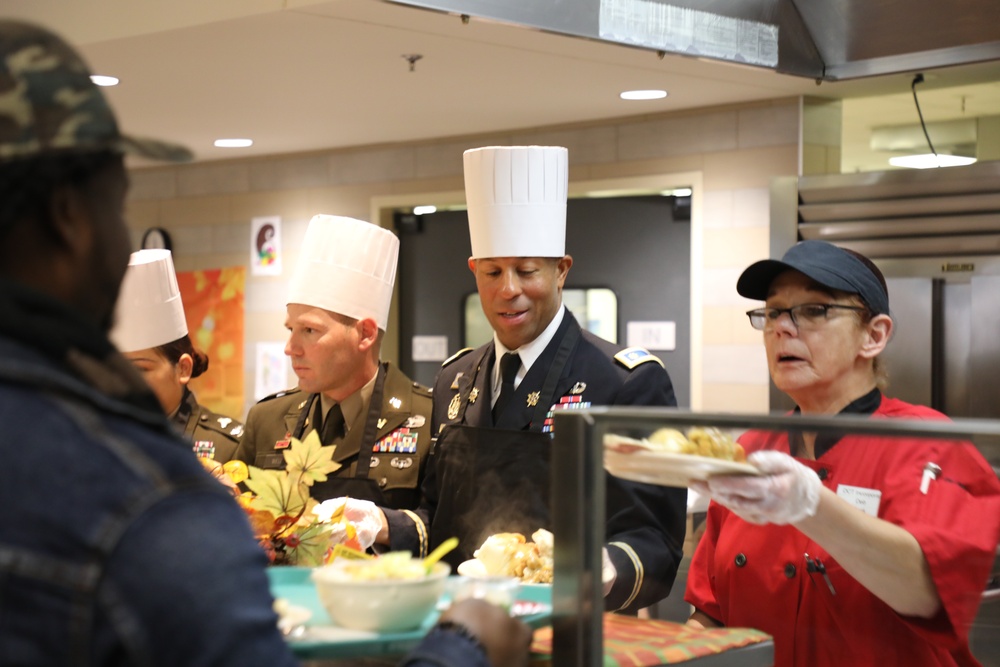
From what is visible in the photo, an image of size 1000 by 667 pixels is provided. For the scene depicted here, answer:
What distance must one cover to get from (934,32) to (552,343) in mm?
2020

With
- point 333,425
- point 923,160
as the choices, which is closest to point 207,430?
point 333,425

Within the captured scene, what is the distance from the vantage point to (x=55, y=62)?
0.80 meters

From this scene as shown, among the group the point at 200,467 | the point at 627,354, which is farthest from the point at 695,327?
the point at 200,467

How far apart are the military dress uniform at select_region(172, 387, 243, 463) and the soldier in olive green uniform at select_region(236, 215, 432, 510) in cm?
17

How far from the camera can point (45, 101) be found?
2.59 feet

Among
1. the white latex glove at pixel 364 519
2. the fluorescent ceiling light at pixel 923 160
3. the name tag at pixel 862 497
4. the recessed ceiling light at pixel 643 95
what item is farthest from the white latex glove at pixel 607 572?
the fluorescent ceiling light at pixel 923 160

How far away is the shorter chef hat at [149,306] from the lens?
2.62 metres

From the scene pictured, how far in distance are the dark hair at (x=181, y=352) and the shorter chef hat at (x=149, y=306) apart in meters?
0.02

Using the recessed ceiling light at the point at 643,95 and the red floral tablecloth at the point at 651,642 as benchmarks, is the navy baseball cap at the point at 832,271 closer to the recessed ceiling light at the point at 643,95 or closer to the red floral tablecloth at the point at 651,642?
the red floral tablecloth at the point at 651,642

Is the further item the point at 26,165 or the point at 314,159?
the point at 314,159

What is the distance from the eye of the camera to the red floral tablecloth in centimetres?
112

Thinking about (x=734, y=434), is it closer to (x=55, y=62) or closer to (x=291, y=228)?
(x=55, y=62)

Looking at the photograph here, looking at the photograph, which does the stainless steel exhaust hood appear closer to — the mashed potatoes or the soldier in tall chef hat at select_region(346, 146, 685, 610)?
the soldier in tall chef hat at select_region(346, 146, 685, 610)

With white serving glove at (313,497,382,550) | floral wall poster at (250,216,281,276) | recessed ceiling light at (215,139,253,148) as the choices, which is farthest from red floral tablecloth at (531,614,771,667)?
floral wall poster at (250,216,281,276)
